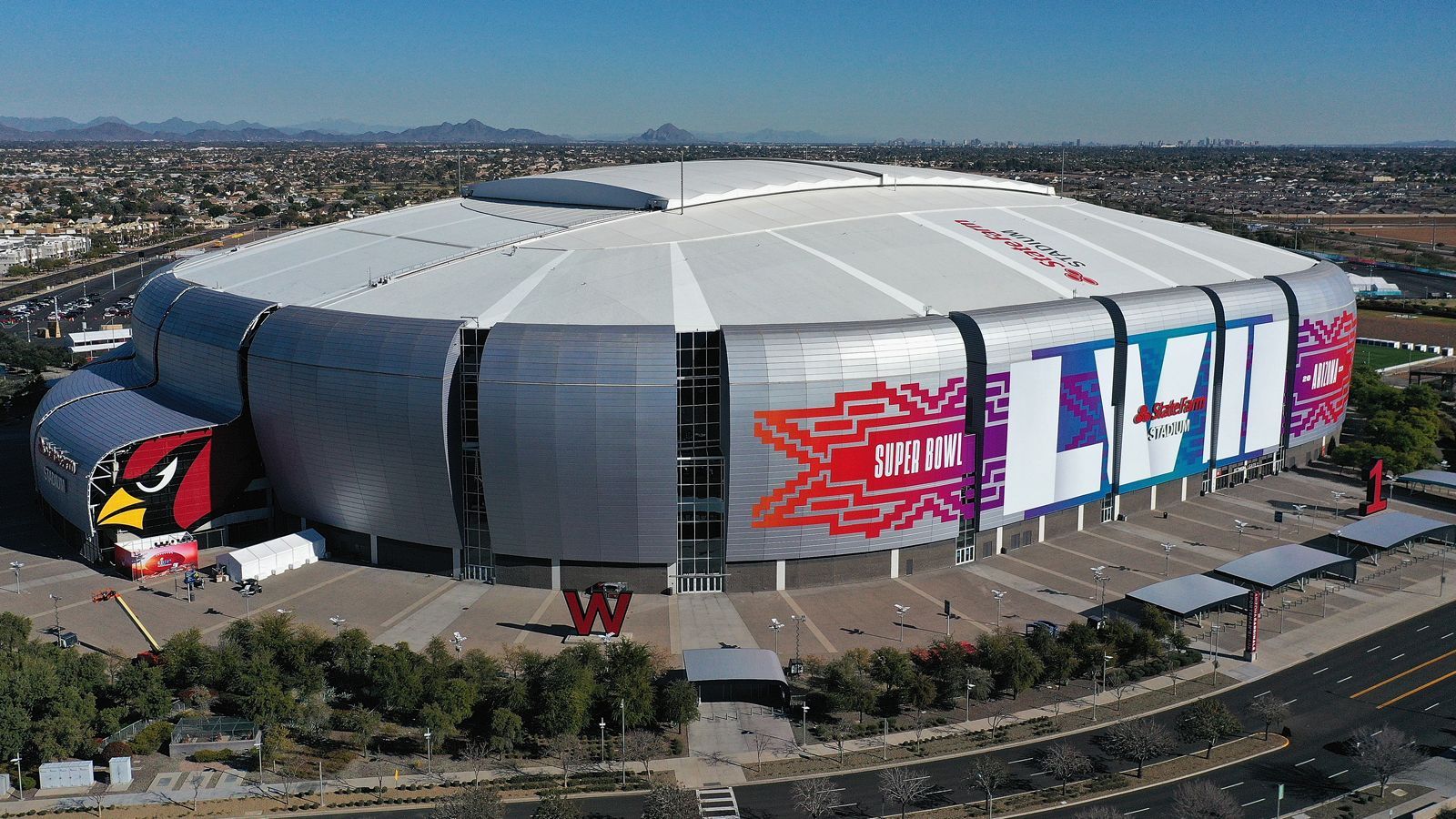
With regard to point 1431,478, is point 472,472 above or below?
above

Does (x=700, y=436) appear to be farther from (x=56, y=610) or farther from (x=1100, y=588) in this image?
(x=56, y=610)

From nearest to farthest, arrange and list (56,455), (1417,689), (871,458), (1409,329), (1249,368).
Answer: (1417,689), (871,458), (56,455), (1249,368), (1409,329)

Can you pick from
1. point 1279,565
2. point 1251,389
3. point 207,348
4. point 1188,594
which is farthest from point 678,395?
point 1251,389

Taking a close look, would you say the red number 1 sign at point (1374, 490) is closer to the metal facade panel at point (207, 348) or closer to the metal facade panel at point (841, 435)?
the metal facade panel at point (841, 435)

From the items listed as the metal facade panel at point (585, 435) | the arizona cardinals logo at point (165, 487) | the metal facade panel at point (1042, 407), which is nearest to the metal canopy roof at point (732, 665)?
the metal facade panel at point (585, 435)

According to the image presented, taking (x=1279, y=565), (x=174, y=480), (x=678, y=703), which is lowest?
(x=678, y=703)

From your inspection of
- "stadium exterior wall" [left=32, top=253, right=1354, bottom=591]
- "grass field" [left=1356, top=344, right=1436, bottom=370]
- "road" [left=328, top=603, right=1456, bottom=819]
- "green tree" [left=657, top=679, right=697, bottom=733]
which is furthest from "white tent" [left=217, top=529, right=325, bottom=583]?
"grass field" [left=1356, top=344, right=1436, bottom=370]
